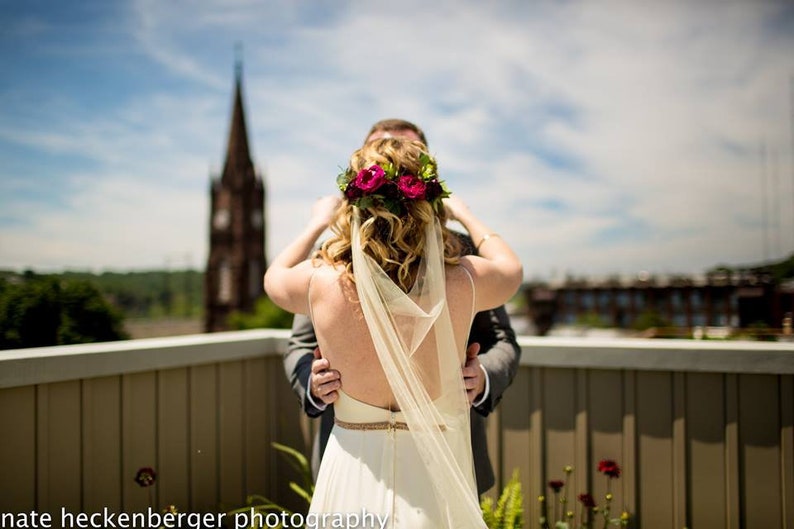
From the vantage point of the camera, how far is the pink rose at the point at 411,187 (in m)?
1.45

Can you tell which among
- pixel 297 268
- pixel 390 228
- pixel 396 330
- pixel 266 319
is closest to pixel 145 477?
pixel 297 268

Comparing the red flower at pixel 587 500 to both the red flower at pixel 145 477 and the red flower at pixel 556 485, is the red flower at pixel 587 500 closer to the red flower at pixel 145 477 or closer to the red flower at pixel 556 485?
the red flower at pixel 556 485

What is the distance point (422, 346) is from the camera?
5.10 ft

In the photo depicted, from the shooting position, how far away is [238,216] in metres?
63.0

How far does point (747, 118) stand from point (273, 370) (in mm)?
50297

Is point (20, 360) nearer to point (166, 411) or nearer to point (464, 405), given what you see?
point (166, 411)

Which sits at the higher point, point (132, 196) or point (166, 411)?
point (132, 196)

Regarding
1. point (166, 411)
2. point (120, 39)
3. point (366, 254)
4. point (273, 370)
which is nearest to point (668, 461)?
point (366, 254)

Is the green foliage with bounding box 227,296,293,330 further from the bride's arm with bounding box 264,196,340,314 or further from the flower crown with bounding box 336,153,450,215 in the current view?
the flower crown with bounding box 336,153,450,215

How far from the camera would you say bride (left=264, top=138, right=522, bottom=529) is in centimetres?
149

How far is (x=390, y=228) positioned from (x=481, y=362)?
2.01ft

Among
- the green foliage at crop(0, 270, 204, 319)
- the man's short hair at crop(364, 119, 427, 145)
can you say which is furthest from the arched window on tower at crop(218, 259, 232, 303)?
the man's short hair at crop(364, 119, 427, 145)

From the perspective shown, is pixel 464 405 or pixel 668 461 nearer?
pixel 464 405

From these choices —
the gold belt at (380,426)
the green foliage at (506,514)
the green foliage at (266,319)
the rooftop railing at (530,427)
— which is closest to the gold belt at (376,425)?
the gold belt at (380,426)
